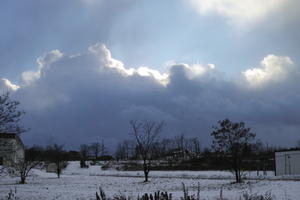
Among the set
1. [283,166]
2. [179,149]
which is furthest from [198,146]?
[283,166]

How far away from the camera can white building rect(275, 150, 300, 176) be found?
41.4m

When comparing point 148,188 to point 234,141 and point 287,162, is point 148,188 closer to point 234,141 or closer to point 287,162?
point 234,141

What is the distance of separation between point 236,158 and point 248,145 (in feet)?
6.38

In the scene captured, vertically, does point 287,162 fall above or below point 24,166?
below

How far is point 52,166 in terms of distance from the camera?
79.6 meters

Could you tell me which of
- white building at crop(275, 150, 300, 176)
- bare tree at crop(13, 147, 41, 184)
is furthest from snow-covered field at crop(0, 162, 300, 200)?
white building at crop(275, 150, 300, 176)

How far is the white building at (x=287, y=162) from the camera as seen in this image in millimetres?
41416

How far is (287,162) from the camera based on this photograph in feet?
139

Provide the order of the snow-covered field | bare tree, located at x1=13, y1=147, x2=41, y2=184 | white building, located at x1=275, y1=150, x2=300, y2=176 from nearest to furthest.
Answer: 1. the snow-covered field
2. bare tree, located at x1=13, y1=147, x2=41, y2=184
3. white building, located at x1=275, y1=150, x2=300, y2=176

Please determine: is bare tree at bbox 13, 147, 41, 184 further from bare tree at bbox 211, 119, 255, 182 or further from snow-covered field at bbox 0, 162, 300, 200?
bare tree at bbox 211, 119, 255, 182

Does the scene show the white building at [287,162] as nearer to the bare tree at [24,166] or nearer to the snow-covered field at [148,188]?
the snow-covered field at [148,188]

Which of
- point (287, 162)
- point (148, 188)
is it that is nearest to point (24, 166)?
point (148, 188)

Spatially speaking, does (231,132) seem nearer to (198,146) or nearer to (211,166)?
(211,166)

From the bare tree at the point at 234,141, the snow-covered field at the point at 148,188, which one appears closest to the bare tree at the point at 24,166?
the snow-covered field at the point at 148,188
